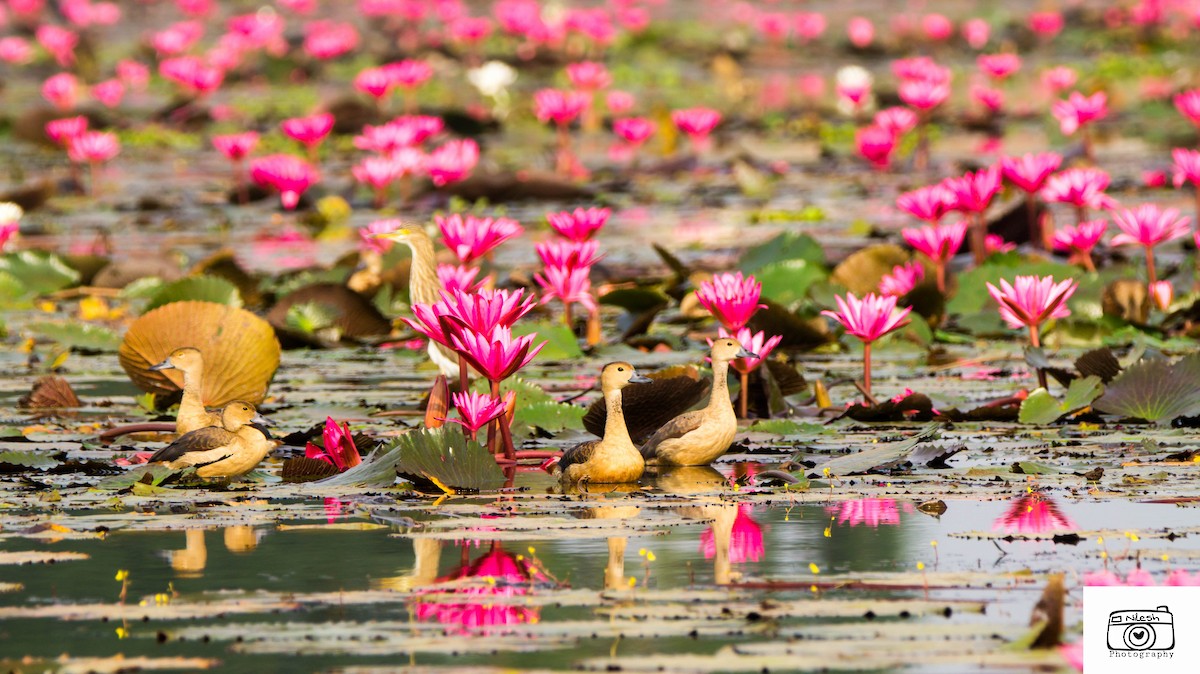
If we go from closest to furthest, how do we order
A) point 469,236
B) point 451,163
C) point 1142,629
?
point 1142,629 < point 469,236 < point 451,163

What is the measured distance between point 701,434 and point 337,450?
1.01 m

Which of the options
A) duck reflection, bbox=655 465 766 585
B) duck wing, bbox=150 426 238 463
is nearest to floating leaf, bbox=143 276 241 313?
duck wing, bbox=150 426 238 463

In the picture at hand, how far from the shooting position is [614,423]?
5340 mm

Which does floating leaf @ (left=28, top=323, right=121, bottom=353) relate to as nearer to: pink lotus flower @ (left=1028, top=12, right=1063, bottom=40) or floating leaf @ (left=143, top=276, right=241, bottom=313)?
floating leaf @ (left=143, top=276, right=241, bottom=313)

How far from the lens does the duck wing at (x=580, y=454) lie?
526cm

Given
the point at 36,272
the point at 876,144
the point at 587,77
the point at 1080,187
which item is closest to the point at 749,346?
the point at 1080,187

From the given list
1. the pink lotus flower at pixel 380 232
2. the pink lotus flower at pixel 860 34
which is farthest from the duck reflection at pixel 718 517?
the pink lotus flower at pixel 860 34

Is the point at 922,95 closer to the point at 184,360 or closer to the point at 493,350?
the point at 184,360

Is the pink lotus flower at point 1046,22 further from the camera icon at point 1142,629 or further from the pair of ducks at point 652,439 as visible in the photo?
the camera icon at point 1142,629

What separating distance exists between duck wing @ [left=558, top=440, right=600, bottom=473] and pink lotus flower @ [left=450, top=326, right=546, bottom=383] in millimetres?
270

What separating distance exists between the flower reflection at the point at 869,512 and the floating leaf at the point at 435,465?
926mm

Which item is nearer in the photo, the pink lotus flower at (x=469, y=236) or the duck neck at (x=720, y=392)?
the duck neck at (x=720, y=392)

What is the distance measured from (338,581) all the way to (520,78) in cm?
2299

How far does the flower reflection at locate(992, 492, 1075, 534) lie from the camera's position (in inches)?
181
